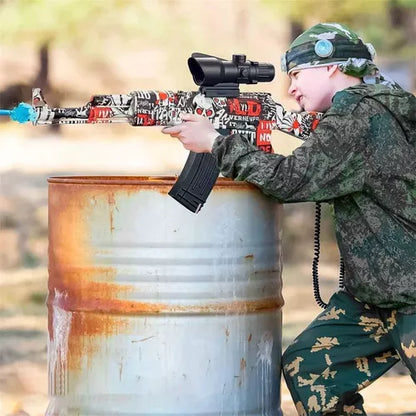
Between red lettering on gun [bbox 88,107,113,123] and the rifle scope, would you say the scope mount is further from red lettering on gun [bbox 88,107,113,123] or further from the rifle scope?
red lettering on gun [bbox 88,107,113,123]

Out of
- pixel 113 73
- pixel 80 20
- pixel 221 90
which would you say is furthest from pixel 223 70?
pixel 80 20

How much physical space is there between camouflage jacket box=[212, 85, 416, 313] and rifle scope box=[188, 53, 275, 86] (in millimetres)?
242

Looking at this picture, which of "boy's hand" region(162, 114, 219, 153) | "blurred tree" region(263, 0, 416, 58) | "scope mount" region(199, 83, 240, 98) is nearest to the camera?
"boy's hand" region(162, 114, 219, 153)

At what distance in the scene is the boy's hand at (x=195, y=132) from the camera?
3445 millimetres

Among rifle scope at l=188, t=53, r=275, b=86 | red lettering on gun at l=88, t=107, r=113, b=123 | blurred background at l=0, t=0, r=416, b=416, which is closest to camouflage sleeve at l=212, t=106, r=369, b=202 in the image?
rifle scope at l=188, t=53, r=275, b=86

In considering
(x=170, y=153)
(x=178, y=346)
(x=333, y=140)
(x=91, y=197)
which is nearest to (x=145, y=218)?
(x=91, y=197)

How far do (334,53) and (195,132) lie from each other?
576mm

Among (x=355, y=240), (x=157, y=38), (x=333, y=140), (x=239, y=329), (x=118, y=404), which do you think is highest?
(x=157, y=38)

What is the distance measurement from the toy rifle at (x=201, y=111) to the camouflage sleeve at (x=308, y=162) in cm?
14

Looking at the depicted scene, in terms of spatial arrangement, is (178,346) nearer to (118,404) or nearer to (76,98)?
(118,404)

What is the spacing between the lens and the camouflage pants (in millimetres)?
3682

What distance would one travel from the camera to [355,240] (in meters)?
3.58

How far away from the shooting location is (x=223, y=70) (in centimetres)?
354

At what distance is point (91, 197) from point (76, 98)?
6.68 meters
